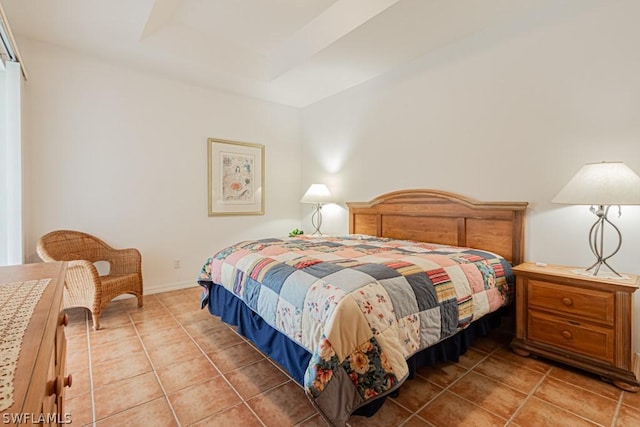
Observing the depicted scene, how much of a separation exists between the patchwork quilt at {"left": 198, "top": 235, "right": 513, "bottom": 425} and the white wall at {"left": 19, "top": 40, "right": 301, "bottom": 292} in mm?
1577

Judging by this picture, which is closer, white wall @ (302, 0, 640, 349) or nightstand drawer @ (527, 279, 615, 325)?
nightstand drawer @ (527, 279, 615, 325)

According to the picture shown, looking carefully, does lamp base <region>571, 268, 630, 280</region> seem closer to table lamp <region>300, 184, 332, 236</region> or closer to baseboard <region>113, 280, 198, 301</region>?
table lamp <region>300, 184, 332, 236</region>

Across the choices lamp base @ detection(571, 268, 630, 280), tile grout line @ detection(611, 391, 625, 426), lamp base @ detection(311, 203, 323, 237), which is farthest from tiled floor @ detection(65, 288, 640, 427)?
lamp base @ detection(311, 203, 323, 237)

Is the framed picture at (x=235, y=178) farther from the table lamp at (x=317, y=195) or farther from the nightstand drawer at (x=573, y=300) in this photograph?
the nightstand drawer at (x=573, y=300)

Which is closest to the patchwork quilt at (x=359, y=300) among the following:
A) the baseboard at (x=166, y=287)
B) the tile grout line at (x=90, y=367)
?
the tile grout line at (x=90, y=367)

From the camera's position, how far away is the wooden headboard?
2654 mm

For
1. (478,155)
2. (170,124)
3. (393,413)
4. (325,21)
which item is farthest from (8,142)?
(478,155)

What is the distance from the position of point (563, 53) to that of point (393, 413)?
278 centimetres

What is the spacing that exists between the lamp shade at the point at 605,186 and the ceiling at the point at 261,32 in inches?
55.4

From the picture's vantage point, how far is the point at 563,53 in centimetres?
240

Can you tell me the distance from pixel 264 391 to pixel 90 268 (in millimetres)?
1892

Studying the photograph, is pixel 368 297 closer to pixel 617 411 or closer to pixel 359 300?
pixel 359 300

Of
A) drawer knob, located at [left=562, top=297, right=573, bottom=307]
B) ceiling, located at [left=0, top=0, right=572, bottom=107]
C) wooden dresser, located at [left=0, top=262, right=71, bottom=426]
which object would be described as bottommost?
drawer knob, located at [left=562, top=297, right=573, bottom=307]

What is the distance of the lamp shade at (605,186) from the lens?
1.88m
